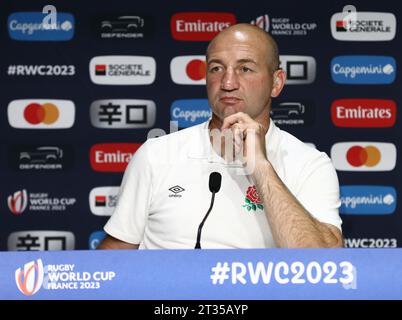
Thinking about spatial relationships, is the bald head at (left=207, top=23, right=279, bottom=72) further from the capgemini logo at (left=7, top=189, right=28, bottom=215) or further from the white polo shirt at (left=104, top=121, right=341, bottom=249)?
the capgemini logo at (left=7, top=189, right=28, bottom=215)

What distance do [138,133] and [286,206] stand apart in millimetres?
1665

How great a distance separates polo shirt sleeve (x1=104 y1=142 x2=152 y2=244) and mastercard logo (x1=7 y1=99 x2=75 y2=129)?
1387 millimetres

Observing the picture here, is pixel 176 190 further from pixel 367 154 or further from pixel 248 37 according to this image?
pixel 367 154

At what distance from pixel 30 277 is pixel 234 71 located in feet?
3.70

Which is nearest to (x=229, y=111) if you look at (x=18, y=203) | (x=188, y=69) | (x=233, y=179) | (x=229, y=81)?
(x=229, y=81)

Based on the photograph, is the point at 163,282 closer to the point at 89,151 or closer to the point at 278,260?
the point at 278,260

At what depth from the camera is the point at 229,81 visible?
74.4 inches

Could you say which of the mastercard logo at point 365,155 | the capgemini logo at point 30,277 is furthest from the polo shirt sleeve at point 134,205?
the mastercard logo at point 365,155

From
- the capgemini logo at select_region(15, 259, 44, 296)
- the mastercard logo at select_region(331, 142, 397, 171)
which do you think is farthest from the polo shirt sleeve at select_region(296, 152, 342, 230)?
the mastercard logo at select_region(331, 142, 397, 171)

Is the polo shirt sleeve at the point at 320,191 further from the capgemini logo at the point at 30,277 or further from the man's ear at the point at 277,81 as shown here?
the capgemini logo at the point at 30,277

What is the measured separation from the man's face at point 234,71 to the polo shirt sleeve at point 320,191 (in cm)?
24

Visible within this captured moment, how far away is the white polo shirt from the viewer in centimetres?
181

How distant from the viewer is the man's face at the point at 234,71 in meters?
1.90
